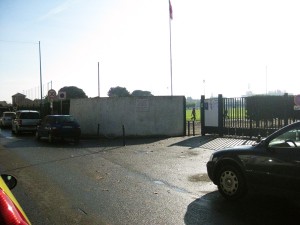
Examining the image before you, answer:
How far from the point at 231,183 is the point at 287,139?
4.57ft

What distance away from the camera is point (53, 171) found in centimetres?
1095

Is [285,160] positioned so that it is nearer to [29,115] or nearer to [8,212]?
[8,212]

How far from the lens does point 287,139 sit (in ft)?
21.0

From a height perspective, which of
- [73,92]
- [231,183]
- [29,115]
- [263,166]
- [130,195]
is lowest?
[130,195]

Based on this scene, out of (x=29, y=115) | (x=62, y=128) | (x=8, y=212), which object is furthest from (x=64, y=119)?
(x=8, y=212)

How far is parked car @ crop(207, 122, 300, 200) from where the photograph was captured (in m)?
6.12

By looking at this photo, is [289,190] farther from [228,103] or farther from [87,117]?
[87,117]

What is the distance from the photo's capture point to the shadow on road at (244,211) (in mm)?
5883

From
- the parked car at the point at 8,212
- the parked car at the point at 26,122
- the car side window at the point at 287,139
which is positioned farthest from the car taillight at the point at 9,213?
the parked car at the point at 26,122

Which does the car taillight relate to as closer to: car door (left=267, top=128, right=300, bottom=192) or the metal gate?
car door (left=267, top=128, right=300, bottom=192)

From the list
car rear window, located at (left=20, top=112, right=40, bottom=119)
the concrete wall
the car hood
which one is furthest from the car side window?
car rear window, located at (left=20, top=112, right=40, bottom=119)

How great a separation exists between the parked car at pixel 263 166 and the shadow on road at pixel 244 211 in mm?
295

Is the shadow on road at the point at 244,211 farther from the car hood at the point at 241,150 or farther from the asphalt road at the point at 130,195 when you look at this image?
the car hood at the point at 241,150

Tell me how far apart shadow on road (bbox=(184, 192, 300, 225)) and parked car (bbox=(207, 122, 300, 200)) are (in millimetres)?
295
